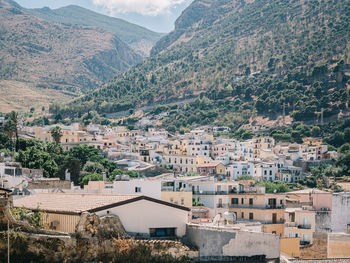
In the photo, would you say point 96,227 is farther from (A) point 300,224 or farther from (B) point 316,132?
(B) point 316,132

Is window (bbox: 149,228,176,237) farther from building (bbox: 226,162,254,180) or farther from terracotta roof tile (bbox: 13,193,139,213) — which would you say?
building (bbox: 226,162,254,180)

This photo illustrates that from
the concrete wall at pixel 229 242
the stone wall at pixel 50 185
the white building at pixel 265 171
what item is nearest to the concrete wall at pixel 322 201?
the stone wall at pixel 50 185

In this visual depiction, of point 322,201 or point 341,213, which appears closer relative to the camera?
point 341,213

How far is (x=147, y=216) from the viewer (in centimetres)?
2378

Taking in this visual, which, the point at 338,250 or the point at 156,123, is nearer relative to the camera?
A: the point at 338,250

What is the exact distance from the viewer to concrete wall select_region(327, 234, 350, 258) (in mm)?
29853

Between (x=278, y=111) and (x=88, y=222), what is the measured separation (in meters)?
159

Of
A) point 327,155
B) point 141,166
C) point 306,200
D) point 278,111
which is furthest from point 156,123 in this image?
point 306,200

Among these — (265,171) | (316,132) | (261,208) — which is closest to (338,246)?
(261,208)

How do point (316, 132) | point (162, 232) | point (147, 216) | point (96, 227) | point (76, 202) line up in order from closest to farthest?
point (96, 227) → point (147, 216) → point (162, 232) → point (76, 202) → point (316, 132)

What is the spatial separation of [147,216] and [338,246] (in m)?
10.3

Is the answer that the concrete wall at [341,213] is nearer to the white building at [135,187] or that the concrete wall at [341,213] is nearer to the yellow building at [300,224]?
the yellow building at [300,224]

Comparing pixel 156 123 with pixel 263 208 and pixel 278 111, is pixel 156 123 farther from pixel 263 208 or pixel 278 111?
pixel 263 208

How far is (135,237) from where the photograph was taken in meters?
23.2
